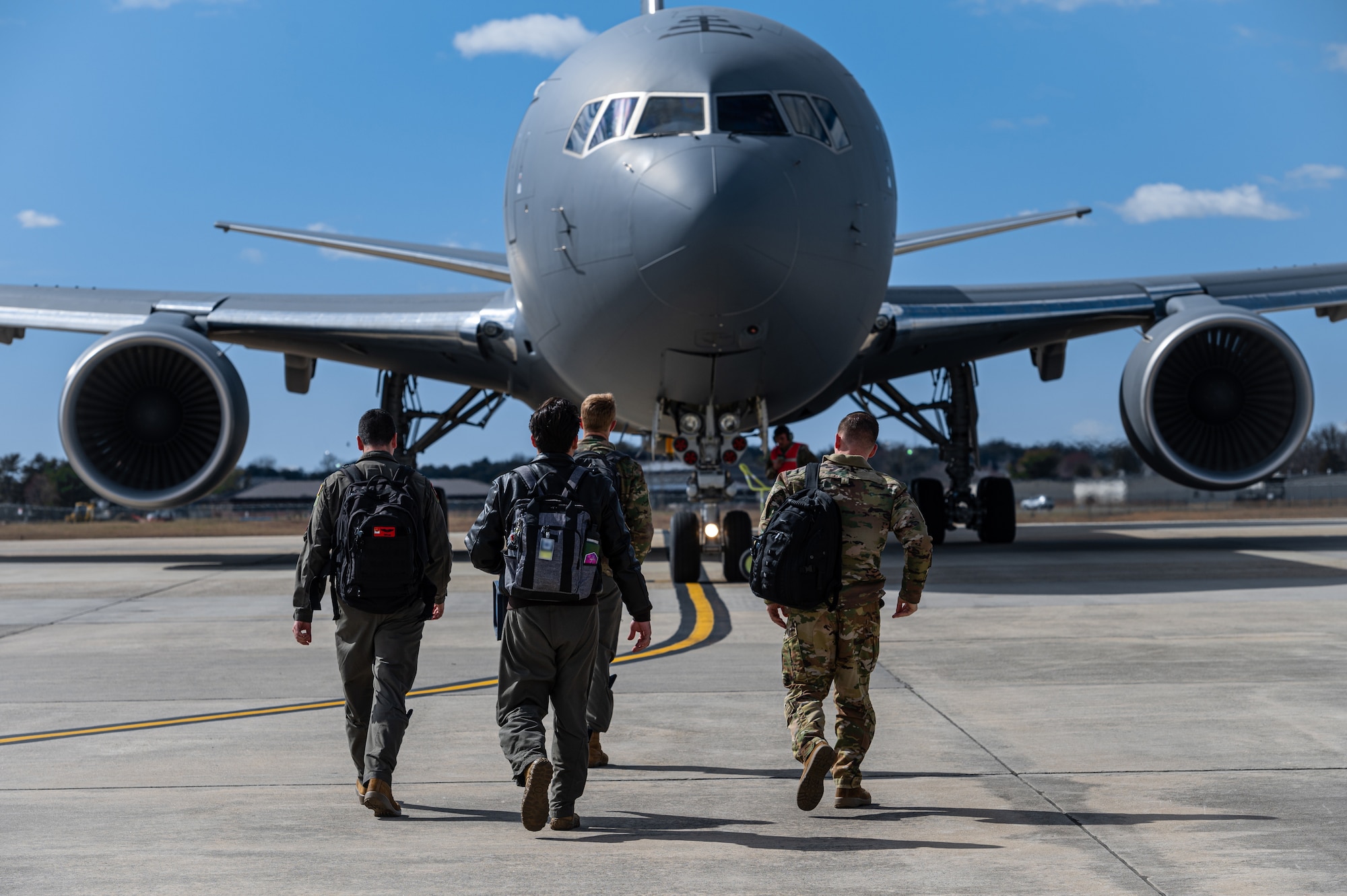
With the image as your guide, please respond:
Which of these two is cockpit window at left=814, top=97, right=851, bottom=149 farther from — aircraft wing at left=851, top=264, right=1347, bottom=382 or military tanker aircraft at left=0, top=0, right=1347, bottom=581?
aircraft wing at left=851, top=264, right=1347, bottom=382

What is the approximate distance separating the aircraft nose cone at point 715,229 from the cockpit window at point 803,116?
0.74 m

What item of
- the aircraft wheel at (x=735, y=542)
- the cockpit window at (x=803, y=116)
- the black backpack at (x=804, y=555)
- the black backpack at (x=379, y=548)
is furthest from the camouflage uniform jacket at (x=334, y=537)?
the aircraft wheel at (x=735, y=542)

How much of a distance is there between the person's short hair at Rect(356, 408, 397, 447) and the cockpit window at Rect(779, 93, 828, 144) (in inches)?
250

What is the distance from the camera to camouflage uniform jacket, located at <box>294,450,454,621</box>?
453 centimetres

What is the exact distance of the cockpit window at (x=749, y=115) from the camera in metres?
10.1

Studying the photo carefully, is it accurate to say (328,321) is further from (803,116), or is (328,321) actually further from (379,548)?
(379,548)

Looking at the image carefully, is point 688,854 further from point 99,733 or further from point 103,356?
point 103,356

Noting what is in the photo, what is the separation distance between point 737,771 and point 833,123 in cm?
716

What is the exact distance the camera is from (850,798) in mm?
4301

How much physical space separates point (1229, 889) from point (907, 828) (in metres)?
1.01

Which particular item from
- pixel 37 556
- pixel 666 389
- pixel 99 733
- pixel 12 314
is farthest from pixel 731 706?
pixel 37 556

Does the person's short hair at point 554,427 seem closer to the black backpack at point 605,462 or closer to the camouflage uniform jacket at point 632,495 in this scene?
the black backpack at point 605,462

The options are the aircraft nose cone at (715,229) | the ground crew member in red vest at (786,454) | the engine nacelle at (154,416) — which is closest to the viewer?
the aircraft nose cone at (715,229)

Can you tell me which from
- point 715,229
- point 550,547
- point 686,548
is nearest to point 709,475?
point 686,548
